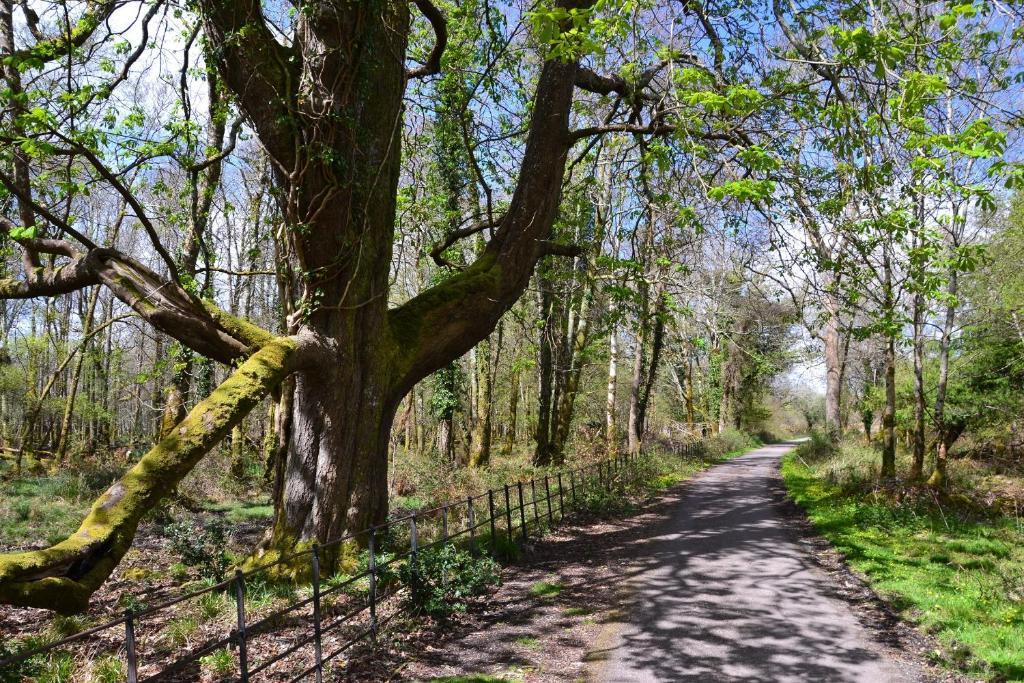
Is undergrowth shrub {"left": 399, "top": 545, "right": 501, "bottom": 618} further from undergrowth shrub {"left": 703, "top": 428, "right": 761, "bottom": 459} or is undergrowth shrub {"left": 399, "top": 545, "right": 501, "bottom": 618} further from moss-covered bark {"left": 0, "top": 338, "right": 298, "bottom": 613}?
undergrowth shrub {"left": 703, "top": 428, "right": 761, "bottom": 459}

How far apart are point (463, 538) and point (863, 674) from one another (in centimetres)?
590

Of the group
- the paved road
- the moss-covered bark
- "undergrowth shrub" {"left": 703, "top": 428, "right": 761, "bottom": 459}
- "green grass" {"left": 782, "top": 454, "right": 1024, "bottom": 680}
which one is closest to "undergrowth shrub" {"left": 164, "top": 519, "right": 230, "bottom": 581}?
the moss-covered bark

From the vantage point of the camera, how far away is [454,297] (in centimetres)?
907

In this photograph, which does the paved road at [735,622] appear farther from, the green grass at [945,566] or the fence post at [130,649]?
the fence post at [130,649]

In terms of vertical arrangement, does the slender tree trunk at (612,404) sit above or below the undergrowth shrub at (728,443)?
above

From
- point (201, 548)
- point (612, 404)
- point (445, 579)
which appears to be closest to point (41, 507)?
point (201, 548)

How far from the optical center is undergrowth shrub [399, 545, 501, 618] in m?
6.96

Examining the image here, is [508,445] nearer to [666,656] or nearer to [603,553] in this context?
[603,553]

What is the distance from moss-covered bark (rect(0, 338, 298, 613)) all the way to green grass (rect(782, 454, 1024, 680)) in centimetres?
687

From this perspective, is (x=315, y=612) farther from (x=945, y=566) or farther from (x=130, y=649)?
(x=945, y=566)

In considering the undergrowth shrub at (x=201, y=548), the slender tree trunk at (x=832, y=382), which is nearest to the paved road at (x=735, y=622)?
the undergrowth shrub at (x=201, y=548)

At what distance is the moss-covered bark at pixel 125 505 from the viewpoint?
12.8 ft

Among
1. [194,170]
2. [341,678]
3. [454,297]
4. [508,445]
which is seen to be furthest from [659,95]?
[508,445]

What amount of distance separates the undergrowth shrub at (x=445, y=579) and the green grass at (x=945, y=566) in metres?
4.67
